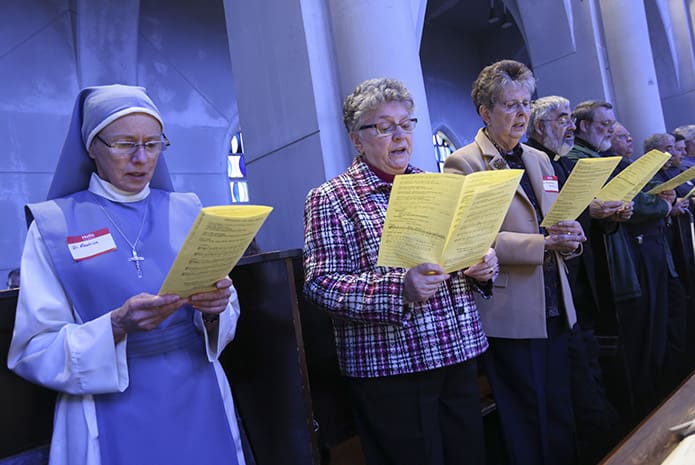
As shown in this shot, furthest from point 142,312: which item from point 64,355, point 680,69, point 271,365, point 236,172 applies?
point 680,69

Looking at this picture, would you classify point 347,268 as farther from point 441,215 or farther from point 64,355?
point 64,355

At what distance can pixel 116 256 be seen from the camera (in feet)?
4.68

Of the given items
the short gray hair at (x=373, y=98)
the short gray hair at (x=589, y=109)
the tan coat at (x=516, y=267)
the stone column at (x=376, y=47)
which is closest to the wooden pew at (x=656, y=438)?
the tan coat at (x=516, y=267)

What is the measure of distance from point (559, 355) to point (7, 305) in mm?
2069

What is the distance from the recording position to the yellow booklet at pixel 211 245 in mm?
1094

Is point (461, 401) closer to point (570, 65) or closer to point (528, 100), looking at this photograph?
point (528, 100)

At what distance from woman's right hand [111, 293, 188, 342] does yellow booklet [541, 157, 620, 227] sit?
143cm

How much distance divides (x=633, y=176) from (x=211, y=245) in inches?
87.2

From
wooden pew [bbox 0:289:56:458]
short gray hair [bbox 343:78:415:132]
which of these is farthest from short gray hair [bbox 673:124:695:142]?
wooden pew [bbox 0:289:56:458]

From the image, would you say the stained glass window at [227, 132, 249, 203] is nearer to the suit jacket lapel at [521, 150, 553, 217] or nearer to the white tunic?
the suit jacket lapel at [521, 150, 553, 217]

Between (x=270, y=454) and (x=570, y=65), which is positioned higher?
(x=570, y=65)

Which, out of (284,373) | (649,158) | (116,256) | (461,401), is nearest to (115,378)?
(116,256)

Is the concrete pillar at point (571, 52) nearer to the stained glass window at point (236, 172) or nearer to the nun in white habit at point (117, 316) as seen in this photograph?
the stained glass window at point (236, 172)

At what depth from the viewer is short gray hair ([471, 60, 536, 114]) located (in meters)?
2.18
